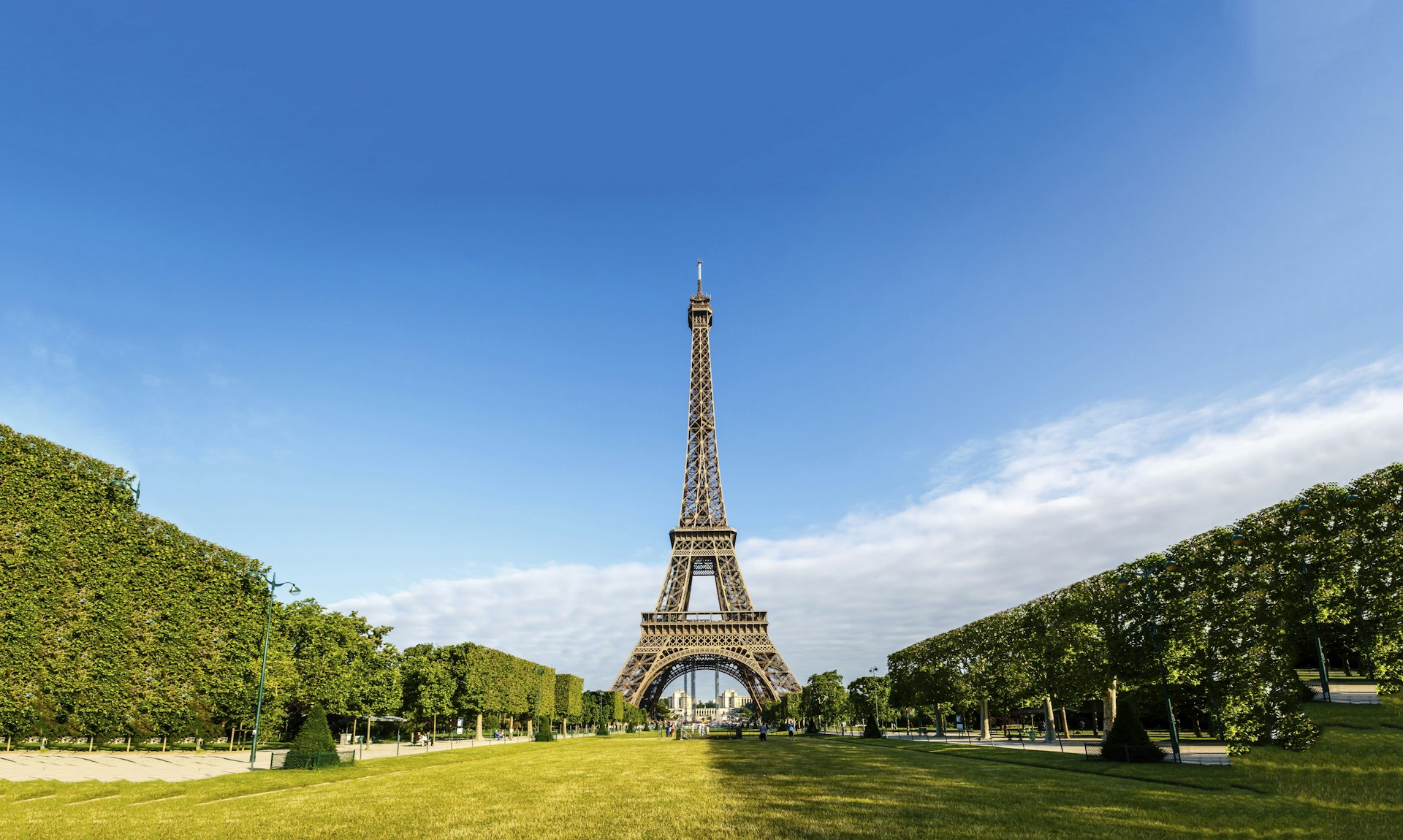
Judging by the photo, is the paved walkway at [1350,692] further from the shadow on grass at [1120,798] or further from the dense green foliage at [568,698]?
the dense green foliage at [568,698]

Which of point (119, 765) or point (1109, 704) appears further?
point (1109, 704)

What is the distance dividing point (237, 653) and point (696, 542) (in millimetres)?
55842

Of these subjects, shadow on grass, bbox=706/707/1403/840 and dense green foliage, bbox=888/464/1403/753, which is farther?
dense green foliage, bbox=888/464/1403/753

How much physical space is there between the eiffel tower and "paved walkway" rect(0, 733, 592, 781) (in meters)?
46.5

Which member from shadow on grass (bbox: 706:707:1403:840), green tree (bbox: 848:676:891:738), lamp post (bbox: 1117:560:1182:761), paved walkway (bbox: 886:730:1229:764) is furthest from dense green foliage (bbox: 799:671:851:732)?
shadow on grass (bbox: 706:707:1403:840)

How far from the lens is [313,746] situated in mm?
29625

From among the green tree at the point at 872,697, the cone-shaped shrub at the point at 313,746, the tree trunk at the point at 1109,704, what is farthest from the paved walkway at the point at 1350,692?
the green tree at the point at 872,697

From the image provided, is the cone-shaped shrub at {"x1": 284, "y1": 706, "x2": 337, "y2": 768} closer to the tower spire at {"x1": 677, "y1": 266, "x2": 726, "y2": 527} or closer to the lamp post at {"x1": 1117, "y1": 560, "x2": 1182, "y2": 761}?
the lamp post at {"x1": 1117, "y1": 560, "x2": 1182, "y2": 761}

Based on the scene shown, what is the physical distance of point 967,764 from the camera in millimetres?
27797

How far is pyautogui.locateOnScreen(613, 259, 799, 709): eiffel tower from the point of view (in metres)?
78.1

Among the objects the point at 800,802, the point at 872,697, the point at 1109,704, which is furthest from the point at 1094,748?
the point at 872,697

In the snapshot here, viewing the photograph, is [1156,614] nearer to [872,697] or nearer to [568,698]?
Result: [872,697]

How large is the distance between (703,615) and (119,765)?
60103 mm

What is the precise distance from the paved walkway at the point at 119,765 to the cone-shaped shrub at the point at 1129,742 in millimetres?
33153
